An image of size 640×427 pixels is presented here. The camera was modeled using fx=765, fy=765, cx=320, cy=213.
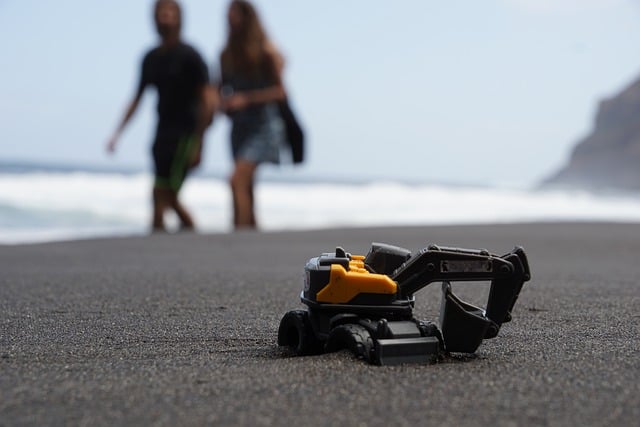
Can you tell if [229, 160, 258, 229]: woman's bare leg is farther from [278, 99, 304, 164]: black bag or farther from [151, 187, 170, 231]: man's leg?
[151, 187, 170, 231]: man's leg

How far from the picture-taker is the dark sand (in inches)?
57.0

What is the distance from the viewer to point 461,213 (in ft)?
39.0

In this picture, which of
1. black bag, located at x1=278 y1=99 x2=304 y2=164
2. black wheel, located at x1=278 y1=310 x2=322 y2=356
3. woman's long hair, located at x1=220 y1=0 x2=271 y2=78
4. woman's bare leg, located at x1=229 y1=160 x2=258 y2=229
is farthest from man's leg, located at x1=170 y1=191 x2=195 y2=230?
black wheel, located at x1=278 y1=310 x2=322 y2=356

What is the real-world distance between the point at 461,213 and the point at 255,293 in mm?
9026

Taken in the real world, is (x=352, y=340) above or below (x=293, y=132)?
below

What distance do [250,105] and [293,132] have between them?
54 cm

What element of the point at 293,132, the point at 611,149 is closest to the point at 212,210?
the point at 293,132

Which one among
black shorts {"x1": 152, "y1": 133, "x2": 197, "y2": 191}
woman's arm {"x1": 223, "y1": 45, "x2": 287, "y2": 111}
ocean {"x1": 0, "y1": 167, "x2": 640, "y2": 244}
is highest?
woman's arm {"x1": 223, "y1": 45, "x2": 287, "y2": 111}

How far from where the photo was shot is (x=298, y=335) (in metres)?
2.09

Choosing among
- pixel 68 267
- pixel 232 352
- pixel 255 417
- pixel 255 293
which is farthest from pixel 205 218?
pixel 255 417

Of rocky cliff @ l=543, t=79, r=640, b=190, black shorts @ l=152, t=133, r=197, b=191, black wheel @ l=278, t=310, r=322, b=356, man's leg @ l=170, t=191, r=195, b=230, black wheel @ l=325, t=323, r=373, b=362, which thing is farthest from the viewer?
rocky cliff @ l=543, t=79, r=640, b=190

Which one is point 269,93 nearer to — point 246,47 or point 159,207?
point 246,47

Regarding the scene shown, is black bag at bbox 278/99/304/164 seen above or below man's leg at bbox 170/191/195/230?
above

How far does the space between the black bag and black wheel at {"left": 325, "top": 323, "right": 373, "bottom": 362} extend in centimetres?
623
